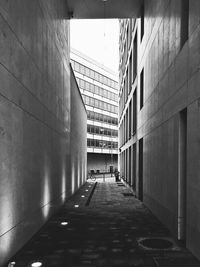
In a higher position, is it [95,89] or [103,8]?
[95,89]

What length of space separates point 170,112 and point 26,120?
550 centimetres

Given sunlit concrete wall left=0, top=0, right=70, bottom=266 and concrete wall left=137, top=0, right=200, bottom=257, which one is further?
concrete wall left=137, top=0, right=200, bottom=257

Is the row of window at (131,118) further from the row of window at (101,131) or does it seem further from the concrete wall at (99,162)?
the concrete wall at (99,162)

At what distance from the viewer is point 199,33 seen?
334 inches

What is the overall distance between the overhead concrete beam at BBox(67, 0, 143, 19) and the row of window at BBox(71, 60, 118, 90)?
1741 inches

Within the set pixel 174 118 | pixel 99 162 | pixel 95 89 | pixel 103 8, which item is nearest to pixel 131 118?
pixel 103 8

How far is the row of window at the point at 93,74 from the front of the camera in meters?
69.6

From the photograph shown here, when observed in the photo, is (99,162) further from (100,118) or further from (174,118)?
(174,118)

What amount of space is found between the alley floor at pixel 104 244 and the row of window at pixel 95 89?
191 feet

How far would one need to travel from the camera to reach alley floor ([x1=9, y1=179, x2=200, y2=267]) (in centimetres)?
814

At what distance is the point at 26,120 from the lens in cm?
994

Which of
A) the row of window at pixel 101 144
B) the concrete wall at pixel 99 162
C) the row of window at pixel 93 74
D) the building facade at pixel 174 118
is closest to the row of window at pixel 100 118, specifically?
the row of window at pixel 101 144

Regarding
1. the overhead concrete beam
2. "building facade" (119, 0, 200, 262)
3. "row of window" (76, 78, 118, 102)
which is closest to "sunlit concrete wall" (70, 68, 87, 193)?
the overhead concrete beam

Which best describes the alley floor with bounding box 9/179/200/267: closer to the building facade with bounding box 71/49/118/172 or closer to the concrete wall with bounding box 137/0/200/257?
the concrete wall with bounding box 137/0/200/257
